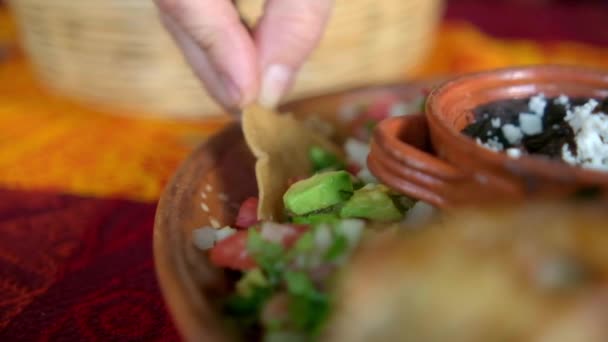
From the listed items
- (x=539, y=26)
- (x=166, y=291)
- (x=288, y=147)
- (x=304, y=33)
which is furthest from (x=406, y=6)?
(x=166, y=291)

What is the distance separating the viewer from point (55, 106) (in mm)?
1592

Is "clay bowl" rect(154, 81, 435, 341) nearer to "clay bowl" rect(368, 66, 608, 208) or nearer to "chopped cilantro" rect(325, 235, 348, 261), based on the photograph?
"chopped cilantro" rect(325, 235, 348, 261)

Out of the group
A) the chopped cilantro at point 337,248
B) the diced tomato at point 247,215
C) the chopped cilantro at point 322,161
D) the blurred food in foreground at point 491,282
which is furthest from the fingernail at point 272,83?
the blurred food in foreground at point 491,282

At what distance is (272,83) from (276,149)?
14 centimetres

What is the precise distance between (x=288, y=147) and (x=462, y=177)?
38 centimetres

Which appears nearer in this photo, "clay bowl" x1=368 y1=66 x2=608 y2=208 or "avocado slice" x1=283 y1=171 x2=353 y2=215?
"clay bowl" x1=368 y1=66 x2=608 y2=208

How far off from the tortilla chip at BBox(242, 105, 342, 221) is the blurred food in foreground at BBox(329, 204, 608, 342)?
14.0 inches

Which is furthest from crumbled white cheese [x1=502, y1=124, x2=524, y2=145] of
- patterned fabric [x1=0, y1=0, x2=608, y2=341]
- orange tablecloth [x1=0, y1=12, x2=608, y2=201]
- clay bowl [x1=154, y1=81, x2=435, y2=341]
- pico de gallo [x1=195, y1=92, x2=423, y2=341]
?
orange tablecloth [x1=0, y1=12, x2=608, y2=201]

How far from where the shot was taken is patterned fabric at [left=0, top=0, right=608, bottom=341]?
2.87 ft

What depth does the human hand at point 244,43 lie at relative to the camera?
0.90 metres

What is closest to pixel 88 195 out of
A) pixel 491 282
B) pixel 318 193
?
pixel 318 193

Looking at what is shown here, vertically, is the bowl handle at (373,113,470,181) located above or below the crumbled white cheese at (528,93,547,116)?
above

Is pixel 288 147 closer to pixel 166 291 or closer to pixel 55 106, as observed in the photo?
pixel 166 291

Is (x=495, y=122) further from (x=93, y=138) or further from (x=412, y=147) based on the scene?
(x=93, y=138)
